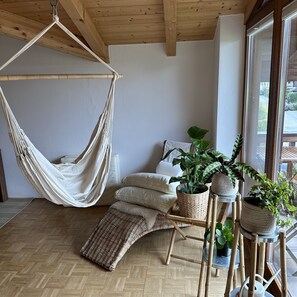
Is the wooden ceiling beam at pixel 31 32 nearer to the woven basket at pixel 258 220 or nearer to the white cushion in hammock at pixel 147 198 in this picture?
the white cushion in hammock at pixel 147 198

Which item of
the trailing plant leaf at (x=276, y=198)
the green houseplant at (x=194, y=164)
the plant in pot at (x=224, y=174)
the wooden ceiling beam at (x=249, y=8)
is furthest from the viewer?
the wooden ceiling beam at (x=249, y=8)

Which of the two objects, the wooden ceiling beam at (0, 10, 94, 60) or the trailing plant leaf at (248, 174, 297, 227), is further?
the wooden ceiling beam at (0, 10, 94, 60)

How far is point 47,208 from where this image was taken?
357 cm

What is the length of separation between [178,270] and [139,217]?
55 cm

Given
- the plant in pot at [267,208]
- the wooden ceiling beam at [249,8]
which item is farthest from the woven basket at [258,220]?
the wooden ceiling beam at [249,8]

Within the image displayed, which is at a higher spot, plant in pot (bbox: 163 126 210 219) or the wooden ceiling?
the wooden ceiling

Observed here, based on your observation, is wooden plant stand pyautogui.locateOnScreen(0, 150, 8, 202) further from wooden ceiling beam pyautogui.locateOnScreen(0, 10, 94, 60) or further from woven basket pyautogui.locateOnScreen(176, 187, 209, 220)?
woven basket pyautogui.locateOnScreen(176, 187, 209, 220)

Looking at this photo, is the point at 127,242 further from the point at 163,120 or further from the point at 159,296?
the point at 163,120

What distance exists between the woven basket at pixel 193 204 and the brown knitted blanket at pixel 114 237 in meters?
0.48

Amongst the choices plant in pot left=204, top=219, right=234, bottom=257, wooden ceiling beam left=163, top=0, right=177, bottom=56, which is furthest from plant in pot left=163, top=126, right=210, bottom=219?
wooden ceiling beam left=163, top=0, right=177, bottom=56

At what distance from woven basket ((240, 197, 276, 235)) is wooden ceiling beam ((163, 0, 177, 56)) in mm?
1714

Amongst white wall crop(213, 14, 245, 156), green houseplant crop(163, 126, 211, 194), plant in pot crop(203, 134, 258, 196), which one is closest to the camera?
plant in pot crop(203, 134, 258, 196)

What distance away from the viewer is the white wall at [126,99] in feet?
11.1

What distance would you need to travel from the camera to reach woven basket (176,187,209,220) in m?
2.08
